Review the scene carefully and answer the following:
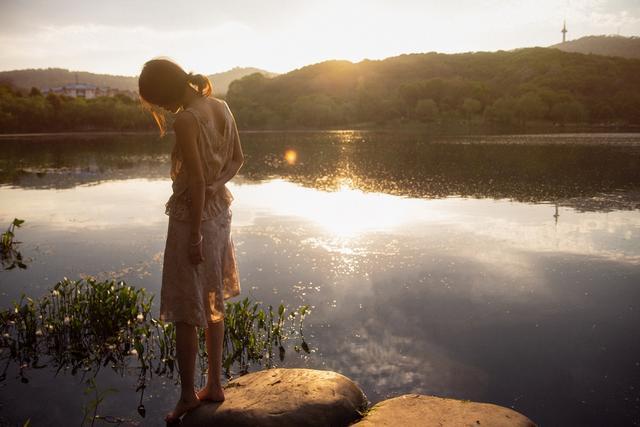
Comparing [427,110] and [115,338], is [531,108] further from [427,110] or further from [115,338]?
[115,338]

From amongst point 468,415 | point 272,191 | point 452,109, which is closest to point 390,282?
point 468,415

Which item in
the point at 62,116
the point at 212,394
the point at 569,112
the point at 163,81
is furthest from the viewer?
the point at 569,112

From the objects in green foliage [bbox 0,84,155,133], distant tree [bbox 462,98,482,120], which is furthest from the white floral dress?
distant tree [bbox 462,98,482,120]

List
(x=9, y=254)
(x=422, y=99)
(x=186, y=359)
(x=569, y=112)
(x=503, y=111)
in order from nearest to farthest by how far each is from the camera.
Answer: (x=186, y=359) < (x=9, y=254) < (x=569, y=112) < (x=503, y=111) < (x=422, y=99)

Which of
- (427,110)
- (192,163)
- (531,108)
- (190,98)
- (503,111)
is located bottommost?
(192,163)

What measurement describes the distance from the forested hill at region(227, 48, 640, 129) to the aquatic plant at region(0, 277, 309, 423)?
10368cm

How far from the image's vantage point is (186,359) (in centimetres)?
420

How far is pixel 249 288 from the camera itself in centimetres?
867

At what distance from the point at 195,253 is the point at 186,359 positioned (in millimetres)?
1027

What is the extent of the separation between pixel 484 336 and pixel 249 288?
4.18 metres

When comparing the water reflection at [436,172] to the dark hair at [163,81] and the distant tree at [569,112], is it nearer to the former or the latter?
the dark hair at [163,81]

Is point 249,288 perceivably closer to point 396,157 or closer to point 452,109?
point 396,157

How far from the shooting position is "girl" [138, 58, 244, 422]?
3803 mm

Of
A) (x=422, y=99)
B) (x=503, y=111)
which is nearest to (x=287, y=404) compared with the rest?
(x=503, y=111)
